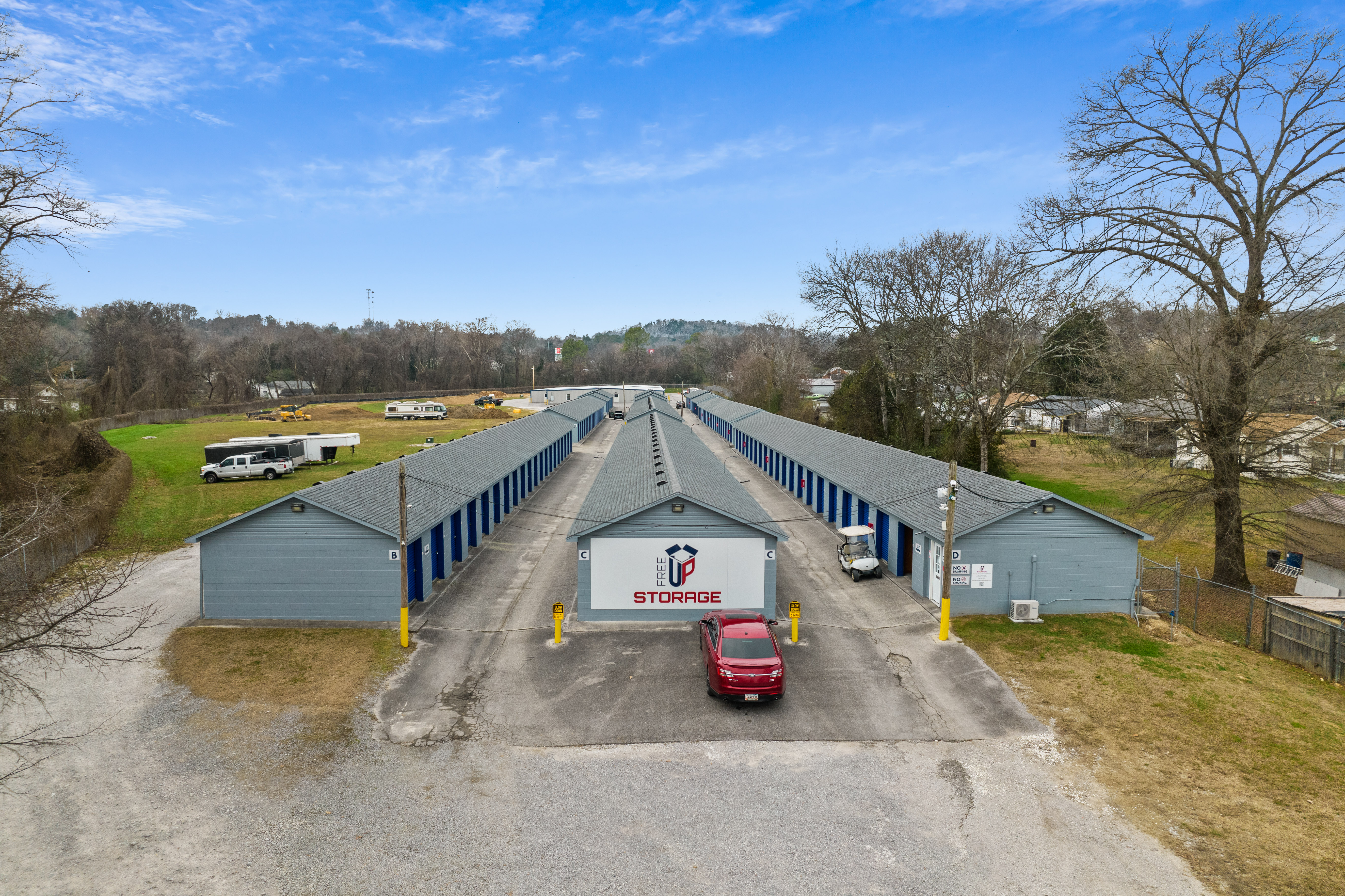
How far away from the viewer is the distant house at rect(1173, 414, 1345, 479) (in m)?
22.9

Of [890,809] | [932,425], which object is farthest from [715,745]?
[932,425]

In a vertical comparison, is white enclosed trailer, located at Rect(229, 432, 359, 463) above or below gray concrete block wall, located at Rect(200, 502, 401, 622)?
above

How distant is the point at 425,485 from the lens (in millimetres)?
24906

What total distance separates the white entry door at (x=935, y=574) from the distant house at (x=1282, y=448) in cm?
1039

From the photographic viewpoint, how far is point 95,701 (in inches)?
596

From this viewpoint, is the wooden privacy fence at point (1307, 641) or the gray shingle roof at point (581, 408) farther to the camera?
the gray shingle roof at point (581, 408)

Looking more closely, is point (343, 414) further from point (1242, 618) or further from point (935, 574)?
point (1242, 618)

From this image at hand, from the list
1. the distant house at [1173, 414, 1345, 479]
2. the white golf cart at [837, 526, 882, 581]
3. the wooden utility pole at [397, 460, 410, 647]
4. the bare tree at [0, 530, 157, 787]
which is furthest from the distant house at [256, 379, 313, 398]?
the distant house at [1173, 414, 1345, 479]

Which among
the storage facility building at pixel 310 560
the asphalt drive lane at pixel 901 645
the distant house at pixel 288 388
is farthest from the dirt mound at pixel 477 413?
the storage facility building at pixel 310 560

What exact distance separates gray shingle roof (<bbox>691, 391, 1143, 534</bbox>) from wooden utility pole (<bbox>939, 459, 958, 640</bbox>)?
1.08m

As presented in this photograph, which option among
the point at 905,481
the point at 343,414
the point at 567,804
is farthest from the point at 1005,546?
the point at 343,414

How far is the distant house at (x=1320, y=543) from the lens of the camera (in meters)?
22.5

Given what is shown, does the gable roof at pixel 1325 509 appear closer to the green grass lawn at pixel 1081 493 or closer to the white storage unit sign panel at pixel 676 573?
the green grass lawn at pixel 1081 493

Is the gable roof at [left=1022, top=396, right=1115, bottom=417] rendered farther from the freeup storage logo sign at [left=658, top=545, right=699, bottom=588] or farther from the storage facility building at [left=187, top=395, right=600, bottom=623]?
the storage facility building at [left=187, top=395, right=600, bottom=623]
